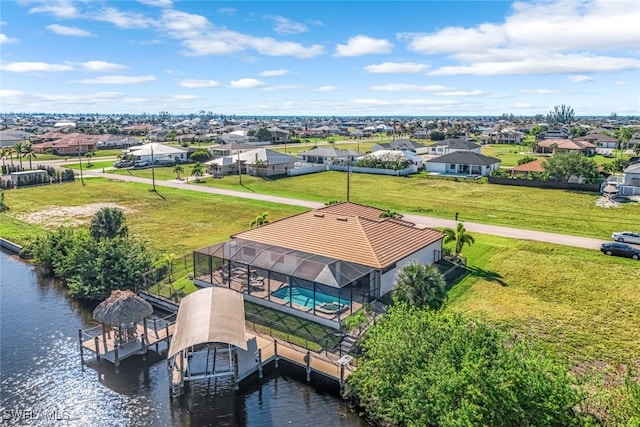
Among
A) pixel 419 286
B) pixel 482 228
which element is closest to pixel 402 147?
pixel 482 228

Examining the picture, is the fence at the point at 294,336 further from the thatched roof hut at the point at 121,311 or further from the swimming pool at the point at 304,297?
the thatched roof hut at the point at 121,311

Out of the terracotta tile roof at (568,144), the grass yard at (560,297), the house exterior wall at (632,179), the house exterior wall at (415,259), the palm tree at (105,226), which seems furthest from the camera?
the terracotta tile roof at (568,144)

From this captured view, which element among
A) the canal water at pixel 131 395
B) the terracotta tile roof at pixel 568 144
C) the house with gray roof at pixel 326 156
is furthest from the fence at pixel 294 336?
the terracotta tile roof at pixel 568 144

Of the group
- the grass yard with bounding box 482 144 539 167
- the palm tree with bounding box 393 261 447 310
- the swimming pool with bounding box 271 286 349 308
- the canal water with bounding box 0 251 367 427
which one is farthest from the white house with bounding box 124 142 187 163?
the palm tree with bounding box 393 261 447 310

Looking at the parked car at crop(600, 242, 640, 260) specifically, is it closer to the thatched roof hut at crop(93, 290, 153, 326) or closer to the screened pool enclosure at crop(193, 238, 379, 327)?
the screened pool enclosure at crop(193, 238, 379, 327)

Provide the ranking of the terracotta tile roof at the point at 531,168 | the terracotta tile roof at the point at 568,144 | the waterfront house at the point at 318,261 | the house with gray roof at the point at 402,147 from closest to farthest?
the waterfront house at the point at 318,261, the terracotta tile roof at the point at 531,168, the house with gray roof at the point at 402,147, the terracotta tile roof at the point at 568,144

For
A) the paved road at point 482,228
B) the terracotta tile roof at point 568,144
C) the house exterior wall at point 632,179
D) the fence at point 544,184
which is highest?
the terracotta tile roof at point 568,144

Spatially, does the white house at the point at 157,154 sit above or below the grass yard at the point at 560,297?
above
